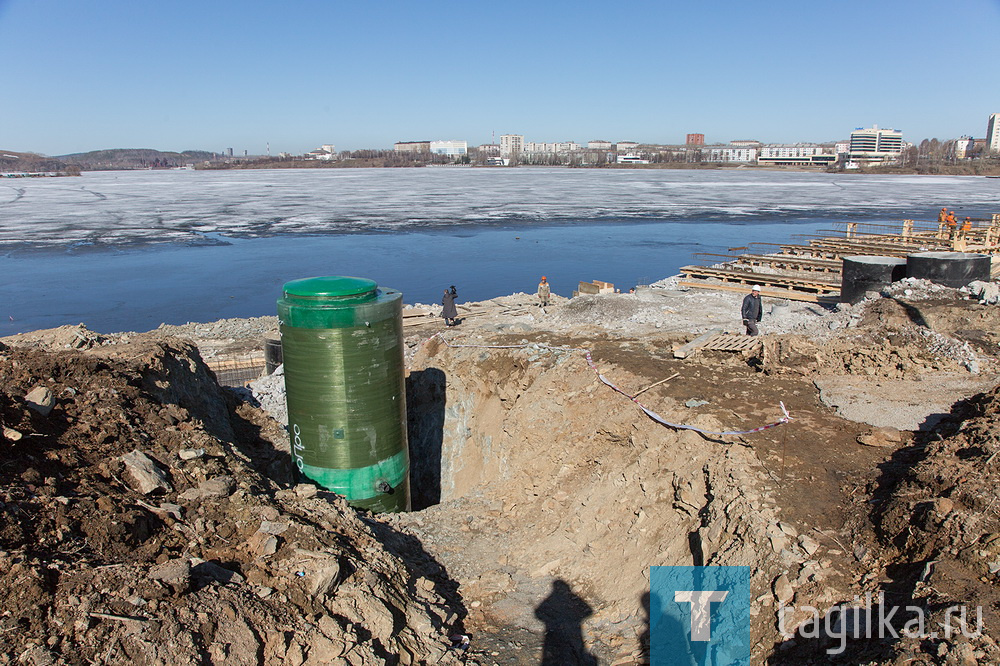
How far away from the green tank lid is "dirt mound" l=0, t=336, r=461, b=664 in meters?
1.89

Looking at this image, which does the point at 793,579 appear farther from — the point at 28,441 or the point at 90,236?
the point at 90,236

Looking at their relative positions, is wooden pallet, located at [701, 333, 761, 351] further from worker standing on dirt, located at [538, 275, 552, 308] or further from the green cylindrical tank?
worker standing on dirt, located at [538, 275, 552, 308]

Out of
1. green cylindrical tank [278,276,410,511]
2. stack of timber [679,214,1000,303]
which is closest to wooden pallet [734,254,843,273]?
stack of timber [679,214,1000,303]

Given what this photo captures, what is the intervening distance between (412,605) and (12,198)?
320ft

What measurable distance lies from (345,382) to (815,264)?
20.8 m

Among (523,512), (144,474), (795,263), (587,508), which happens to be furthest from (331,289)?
(795,263)

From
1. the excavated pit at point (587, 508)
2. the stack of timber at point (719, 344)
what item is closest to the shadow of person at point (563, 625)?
the excavated pit at point (587, 508)

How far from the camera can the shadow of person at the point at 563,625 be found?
5836 millimetres

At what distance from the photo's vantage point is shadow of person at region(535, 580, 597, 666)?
584 centimetres

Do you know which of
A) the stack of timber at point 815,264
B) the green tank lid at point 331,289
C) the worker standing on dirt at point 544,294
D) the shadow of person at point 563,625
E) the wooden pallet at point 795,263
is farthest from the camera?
the wooden pallet at point 795,263

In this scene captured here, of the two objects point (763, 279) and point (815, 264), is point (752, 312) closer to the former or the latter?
point (763, 279)

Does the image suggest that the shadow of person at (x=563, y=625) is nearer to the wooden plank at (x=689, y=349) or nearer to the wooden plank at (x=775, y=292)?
the wooden plank at (x=689, y=349)

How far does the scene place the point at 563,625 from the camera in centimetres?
632

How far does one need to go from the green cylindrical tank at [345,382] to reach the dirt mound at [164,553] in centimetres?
88
